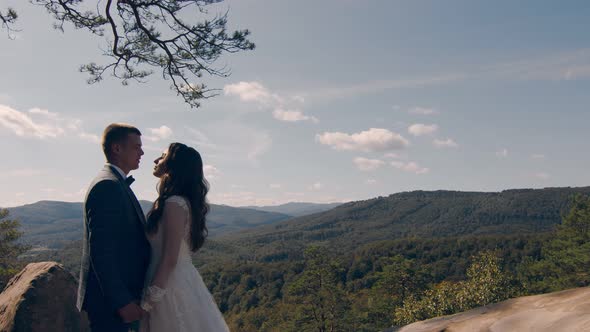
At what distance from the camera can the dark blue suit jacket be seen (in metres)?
2.61

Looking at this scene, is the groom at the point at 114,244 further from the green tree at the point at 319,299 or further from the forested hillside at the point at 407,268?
the green tree at the point at 319,299

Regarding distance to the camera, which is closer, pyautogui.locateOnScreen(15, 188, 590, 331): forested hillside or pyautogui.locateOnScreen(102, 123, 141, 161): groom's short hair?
pyautogui.locateOnScreen(102, 123, 141, 161): groom's short hair

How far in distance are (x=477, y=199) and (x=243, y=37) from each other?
186813 mm

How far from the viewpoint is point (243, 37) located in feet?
23.6

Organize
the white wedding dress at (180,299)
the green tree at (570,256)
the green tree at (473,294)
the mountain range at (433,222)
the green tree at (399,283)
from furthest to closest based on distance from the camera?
the mountain range at (433,222)
the green tree at (399,283)
the green tree at (570,256)
the green tree at (473,294)
the white wedding dress at (180,299)

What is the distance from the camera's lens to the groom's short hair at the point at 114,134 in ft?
9.63

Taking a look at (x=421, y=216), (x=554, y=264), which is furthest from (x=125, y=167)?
(x=421, y=216)

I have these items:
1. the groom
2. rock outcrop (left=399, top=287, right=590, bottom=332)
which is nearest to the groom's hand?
the groom

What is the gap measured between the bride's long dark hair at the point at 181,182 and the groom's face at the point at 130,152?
10.3 inches

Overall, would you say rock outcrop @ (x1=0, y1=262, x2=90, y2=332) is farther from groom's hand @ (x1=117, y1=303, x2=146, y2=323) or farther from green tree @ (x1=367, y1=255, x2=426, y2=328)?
green tree @ (x1=367, y1=255, x2=426, y2=328)

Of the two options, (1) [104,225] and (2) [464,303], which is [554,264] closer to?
(2) [464,303]

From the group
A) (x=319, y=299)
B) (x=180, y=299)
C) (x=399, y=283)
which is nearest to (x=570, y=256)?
(x=399, y=283)

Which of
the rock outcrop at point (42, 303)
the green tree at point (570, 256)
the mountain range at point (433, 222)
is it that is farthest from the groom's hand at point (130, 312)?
the mountain range at point (433, 222)

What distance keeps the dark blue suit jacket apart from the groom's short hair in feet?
0.49
